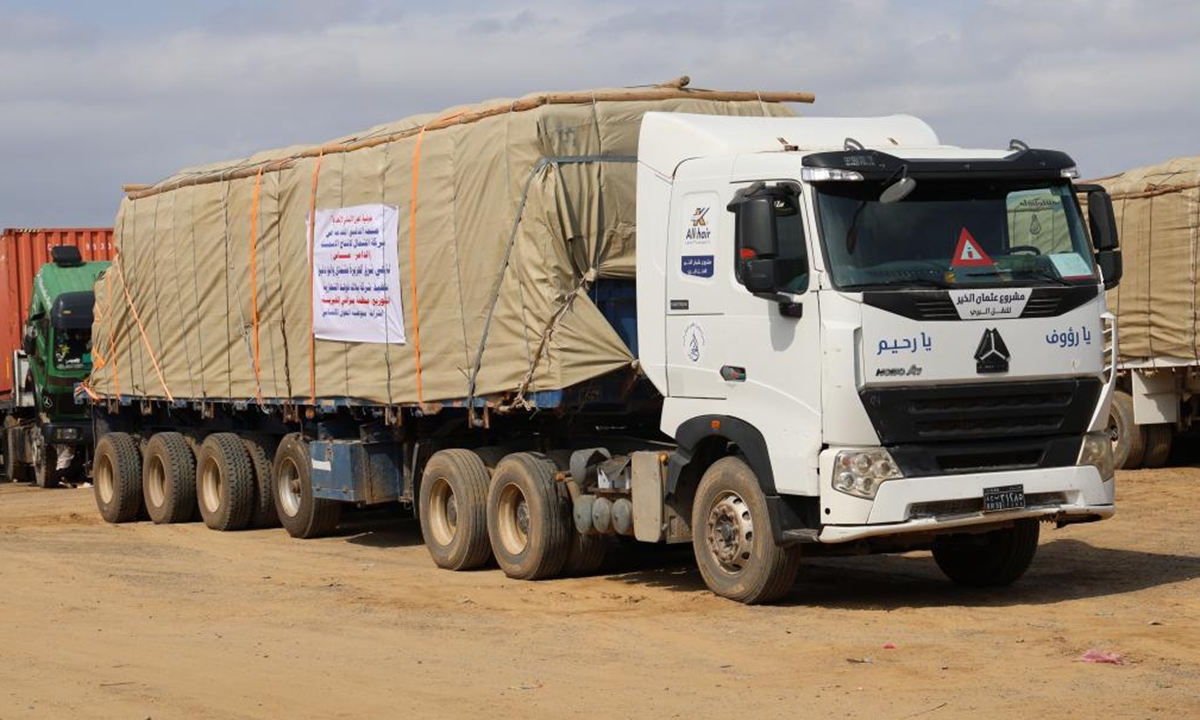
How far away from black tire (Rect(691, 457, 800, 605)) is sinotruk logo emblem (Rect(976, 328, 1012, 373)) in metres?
1.62

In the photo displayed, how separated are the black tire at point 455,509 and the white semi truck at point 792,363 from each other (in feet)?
0.08

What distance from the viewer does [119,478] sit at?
866 inches

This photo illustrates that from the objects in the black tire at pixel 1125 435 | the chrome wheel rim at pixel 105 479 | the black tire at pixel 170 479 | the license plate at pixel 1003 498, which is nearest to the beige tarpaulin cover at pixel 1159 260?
the black tire at pixel 1125 435

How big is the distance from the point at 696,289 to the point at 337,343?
5395 millimetres

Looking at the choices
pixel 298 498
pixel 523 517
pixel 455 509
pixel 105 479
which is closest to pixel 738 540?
pixel 523 517

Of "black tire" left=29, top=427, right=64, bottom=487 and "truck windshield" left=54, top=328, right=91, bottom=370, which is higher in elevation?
"truck windshield" left=54, top=328, right=91, bottom=370

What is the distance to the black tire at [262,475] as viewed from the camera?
64.6 feet

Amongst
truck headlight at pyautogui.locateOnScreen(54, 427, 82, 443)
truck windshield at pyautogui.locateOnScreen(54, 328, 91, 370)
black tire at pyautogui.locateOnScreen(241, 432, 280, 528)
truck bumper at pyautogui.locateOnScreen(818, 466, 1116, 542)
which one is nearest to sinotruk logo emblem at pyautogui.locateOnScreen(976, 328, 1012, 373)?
truck bumper at pyautogui.locateOnScreen(818, 466, 1116, 542)

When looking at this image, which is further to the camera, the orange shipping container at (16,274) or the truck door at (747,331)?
the orange shipping container at (16,274)

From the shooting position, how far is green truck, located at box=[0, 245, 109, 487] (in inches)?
1077

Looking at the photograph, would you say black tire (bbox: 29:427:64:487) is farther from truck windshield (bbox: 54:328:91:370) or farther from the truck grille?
the truck grille

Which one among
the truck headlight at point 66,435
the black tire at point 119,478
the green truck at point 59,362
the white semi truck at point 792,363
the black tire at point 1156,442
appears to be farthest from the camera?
the truck headlight at point 66,435

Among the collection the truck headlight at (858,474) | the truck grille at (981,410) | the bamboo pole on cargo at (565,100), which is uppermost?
the bamboo pole on cargo at (565,100)

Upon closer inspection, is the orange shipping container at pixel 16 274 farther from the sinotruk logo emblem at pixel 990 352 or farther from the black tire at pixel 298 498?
the sinotruk logo emblem at pixel 990 352
